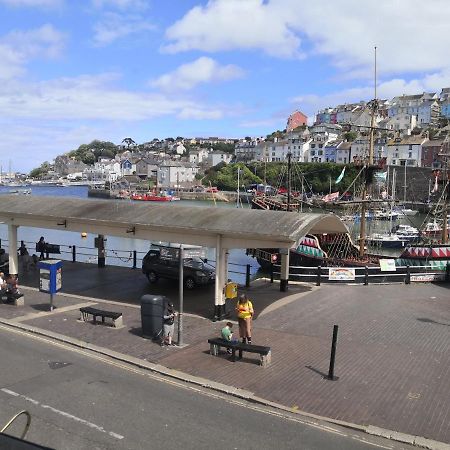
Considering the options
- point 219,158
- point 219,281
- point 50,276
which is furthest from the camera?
point 219,158

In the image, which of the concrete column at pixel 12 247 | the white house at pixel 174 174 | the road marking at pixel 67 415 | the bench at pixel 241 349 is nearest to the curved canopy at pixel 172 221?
the concrete column at pixel 12 247

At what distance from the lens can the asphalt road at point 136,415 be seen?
817 centimetres

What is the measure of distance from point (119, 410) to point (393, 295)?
13.8 metres

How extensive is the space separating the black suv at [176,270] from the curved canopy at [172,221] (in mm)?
3067

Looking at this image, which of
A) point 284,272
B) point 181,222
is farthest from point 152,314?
point 284,272

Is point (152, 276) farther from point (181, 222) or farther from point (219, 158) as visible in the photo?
point (219, 158)

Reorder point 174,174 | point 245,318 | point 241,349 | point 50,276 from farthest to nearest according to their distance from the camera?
point 174,174, point 50,276, point 245,318, point 241,349

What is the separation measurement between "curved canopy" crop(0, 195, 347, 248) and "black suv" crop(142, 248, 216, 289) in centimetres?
307

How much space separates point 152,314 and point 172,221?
13.0ft

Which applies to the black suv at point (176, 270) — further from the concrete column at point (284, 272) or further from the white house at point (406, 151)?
the white house at point (406, 151)

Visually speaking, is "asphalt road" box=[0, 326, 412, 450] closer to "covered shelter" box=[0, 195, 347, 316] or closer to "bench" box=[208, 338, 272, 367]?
"bench" box=[208, 338, 272, 367]

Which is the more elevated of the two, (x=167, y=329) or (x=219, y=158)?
(x=219, y=158)

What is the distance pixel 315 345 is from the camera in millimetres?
13391

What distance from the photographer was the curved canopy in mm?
15172
